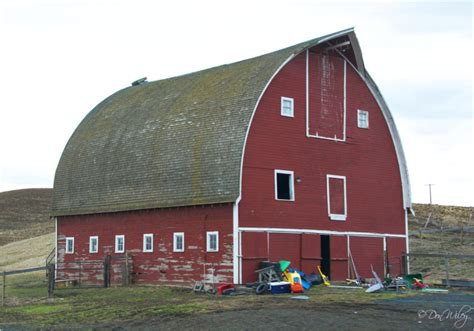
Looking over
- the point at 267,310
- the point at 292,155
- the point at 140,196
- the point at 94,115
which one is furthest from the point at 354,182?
the point at 94,115

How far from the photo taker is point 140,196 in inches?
1336

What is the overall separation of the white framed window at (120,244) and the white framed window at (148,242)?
5.31ft

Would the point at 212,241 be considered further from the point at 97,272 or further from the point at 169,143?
the point at 97,272

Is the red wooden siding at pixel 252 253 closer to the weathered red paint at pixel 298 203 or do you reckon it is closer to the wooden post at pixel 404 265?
the weathered red paint at pixel 298 203

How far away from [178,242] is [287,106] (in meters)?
6.95

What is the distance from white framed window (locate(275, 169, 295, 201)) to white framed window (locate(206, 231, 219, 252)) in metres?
2.80

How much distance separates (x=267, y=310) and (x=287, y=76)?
41.1 feet

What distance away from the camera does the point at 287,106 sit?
31703mm

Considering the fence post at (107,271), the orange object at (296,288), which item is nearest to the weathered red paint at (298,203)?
the fence post at (107,271)

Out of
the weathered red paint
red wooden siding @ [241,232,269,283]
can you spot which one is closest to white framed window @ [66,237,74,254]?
the weathered red paint

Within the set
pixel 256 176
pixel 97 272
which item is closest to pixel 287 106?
pixel 256 176

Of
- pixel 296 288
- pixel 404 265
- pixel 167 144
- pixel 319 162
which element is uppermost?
pixel 167 144

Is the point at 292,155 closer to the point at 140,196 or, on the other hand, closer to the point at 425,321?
the point at 140,196

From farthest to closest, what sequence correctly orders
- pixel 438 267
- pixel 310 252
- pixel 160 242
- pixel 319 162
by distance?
pixel 438 267 < pixel 160 242 < pixel 319 162 < pixel 310 252
